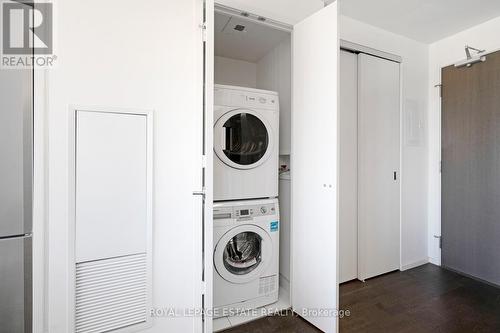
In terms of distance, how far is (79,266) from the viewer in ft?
4.50

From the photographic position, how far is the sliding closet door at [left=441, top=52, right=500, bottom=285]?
7.73ft

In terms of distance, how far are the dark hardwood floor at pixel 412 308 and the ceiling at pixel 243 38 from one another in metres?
2.34

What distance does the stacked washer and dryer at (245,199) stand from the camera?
1.87m

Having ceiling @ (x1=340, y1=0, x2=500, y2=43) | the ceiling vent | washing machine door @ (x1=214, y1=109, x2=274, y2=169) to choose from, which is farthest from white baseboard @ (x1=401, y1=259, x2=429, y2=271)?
the ceiling vent

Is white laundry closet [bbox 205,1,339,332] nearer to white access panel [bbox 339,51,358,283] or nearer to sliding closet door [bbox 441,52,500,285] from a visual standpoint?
white access panel [bbox 339,51,358,283]

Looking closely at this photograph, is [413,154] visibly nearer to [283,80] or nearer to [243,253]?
[283,80]

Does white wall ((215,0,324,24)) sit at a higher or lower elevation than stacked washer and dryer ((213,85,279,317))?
higher

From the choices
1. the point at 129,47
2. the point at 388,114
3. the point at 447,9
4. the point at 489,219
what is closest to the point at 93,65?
the point at 129,47

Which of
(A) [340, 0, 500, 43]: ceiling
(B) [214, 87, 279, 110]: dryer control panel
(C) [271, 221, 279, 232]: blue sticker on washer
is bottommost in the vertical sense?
(C) [271, 221, 279, 232]: blue sticker on washer

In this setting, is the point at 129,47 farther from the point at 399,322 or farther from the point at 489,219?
the point at 489,219

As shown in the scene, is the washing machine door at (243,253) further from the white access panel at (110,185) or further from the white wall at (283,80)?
the white wall at (283,80)

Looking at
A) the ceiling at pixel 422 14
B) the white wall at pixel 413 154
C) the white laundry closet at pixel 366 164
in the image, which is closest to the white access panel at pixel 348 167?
the white laundry closet at pixel 366 164

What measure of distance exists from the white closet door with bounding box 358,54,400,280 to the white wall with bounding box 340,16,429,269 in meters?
0.12

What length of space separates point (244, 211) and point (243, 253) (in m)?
0.41
